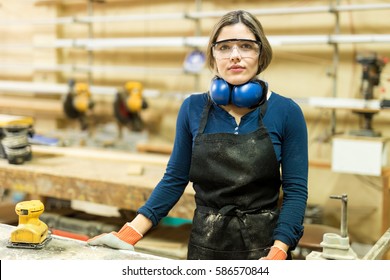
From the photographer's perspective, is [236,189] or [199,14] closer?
[236,189]

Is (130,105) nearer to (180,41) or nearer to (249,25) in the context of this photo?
(180,41)

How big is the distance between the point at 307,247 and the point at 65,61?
121 inches

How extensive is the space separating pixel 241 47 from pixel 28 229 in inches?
30.2

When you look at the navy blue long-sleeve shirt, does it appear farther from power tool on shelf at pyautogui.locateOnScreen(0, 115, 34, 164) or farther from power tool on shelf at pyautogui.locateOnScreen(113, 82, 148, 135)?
power tool on shelf at pyautogui.locateOnScreen(113, 82, 148, 135)

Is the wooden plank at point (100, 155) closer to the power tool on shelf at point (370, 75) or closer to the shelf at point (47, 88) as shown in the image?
the shelf at point (47, 88)

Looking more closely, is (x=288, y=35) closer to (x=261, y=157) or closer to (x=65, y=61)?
(x=65, y=61)

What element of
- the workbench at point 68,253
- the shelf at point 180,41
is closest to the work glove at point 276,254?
the workbench at point 68,253

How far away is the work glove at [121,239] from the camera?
4.71 ft

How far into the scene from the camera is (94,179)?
8.18 feet

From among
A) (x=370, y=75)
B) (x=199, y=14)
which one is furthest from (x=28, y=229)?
(x=199, y=14)

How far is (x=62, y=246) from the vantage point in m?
1.46


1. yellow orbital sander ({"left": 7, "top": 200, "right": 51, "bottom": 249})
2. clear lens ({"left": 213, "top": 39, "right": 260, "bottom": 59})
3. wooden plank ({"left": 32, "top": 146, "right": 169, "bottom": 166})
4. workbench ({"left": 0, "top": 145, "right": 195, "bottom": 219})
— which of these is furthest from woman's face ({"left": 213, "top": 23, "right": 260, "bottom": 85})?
wooden plank ({"left": 32, "top": 146, "right": 169, "bottom": 166})

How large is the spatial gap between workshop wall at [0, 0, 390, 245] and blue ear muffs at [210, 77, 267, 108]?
1.61 meters
